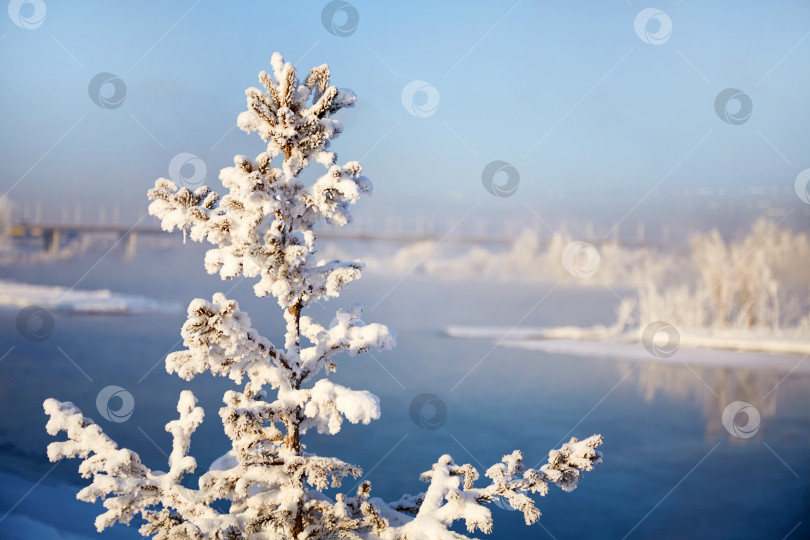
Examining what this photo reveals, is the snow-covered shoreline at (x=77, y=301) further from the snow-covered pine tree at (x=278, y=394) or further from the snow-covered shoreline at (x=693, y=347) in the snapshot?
the snow-covered pine tree at (x=278, y=394)

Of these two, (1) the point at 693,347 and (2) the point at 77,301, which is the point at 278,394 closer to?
(1) the point at 693,347

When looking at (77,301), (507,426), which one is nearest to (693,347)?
(507,426)

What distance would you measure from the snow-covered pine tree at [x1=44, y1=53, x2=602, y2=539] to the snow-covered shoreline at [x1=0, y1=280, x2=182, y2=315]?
31.7 metres

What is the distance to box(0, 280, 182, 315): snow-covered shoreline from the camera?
30906mm

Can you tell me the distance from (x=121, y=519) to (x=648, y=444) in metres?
16.7

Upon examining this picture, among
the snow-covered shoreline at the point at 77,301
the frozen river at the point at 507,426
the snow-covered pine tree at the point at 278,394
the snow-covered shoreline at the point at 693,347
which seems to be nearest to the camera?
the snow-covered pine tree at the point at 278,394

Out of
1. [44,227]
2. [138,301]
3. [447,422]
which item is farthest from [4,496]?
[138,301]

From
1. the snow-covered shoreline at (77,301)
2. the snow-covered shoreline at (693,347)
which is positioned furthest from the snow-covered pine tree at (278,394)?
Answer: the snow-covered shoreline at (77,301)

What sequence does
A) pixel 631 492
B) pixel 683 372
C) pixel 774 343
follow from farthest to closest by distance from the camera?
pixel 774 343 → pixel 683 372 → pixel 631 492

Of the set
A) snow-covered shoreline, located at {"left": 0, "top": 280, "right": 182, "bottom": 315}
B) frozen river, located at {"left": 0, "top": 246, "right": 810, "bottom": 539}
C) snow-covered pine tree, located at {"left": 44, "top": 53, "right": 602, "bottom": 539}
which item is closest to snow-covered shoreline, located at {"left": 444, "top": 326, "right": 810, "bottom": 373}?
frozen river, located at {"left": 0, "top": 246, "right": 810, "bottom": 539}

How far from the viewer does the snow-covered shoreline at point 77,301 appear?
3091 centimetres

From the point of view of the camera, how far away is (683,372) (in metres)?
24.0

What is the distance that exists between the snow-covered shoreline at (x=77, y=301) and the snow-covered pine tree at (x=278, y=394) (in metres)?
31.7

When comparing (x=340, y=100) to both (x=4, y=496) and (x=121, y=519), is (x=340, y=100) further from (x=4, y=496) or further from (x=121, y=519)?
(x=4, y=496)
